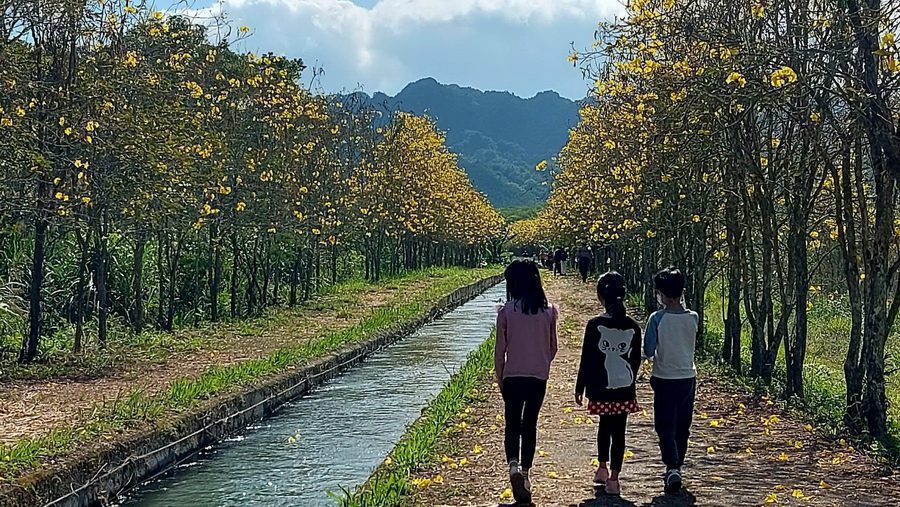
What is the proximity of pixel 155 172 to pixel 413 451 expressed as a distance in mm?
8332

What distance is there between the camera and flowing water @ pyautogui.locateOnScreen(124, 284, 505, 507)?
1014cm

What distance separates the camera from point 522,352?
280 inches

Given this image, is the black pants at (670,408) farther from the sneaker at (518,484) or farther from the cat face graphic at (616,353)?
the sneaker at (518,484)

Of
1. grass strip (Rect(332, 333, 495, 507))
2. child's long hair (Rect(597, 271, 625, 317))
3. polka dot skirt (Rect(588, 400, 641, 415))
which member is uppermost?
child's long hair (Rect(597, 271, 625, 317))

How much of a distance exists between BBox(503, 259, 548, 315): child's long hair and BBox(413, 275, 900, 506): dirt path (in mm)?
1520

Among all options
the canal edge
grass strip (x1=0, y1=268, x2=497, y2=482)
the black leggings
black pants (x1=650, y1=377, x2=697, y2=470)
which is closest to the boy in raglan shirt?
black pants (x1=650, y1=377, x2=697, y2=470)

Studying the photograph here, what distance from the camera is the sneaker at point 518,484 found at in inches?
282

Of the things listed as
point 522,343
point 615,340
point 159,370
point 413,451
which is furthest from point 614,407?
point 159,370

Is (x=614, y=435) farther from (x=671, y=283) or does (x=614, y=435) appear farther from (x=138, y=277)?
(x=138, y=277)

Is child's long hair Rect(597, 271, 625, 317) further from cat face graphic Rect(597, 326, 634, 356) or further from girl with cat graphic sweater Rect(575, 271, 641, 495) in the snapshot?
cat face graphic Rect(597, 326, 634, 356)

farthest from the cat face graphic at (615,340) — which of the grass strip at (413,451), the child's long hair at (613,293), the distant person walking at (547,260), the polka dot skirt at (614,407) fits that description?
the distant person walking at (547,260)

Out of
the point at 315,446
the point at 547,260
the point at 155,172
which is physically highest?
the point at 155,172

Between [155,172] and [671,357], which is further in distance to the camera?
[155,172]

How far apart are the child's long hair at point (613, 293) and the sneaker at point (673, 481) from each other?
1293 mm
